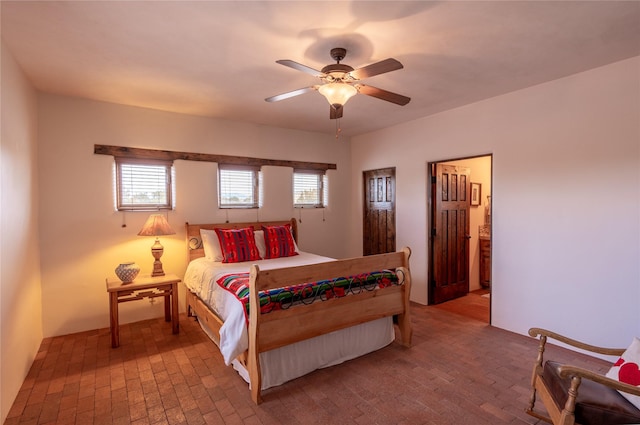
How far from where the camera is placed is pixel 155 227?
361 cm

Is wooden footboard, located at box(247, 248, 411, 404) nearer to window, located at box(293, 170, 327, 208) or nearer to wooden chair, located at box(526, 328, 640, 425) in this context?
wooden chair, located at box(526, 328, 640, 425)

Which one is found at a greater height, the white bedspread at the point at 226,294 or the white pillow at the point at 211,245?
the white pillow at the point at 211,245

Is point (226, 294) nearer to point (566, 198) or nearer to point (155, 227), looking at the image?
point (155, 227)

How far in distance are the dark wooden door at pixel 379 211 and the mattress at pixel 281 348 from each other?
80.4 inches

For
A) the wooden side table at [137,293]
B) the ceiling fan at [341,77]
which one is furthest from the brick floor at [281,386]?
the ceiling fan at [341,77]

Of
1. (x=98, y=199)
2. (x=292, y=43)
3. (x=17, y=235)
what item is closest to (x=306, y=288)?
(x=292, y=43)

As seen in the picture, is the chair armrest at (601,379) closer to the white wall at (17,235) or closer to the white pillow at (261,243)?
the white pillow at (261,243)

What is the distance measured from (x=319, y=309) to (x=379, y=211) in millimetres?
2882

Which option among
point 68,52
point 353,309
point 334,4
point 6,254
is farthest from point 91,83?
point 353,309

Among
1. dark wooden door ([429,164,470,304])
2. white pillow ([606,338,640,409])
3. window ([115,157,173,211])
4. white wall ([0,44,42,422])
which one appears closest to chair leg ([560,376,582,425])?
white pillow ([606,338,640,409])

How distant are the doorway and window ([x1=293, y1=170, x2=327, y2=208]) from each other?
6.01ft

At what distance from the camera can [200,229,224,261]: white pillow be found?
12.8 ft

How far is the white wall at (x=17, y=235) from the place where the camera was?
224cm

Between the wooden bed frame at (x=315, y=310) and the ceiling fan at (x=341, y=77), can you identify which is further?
the wooden bed frame at (x=315, y=310)
